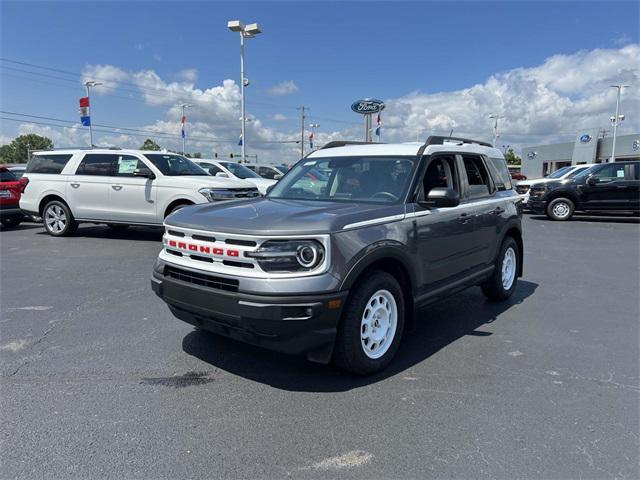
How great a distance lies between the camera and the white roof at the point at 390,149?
461cm

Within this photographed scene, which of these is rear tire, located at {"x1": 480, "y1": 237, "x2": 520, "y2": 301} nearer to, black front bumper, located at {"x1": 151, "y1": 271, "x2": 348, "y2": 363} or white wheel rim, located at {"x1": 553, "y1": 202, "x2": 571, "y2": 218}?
black front bumper, located at {"x1": 151, "y1": 271, "x2": 348, "y2": 363}

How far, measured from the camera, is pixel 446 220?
4516mm

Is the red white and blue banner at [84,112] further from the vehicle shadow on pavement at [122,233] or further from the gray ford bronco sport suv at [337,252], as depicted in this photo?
the gray ford bronco sport suv at [337,252]

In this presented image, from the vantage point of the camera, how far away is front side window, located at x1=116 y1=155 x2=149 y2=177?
33.7 ft

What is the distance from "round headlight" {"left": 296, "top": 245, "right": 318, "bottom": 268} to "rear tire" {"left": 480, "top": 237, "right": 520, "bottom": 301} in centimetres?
326

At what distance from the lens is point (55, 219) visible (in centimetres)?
1107

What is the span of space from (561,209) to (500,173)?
36.2 ft

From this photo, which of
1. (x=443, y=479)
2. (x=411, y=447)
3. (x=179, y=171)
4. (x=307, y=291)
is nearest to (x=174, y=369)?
(x=307, y=291)

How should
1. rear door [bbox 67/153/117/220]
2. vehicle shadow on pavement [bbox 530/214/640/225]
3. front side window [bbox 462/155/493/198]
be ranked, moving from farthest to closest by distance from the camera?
vehicle shadow on pavement [bbox 530/214/640/225]
rear door [bbox 67/153/117/220]
front side window [bbox 462/155/493/198]

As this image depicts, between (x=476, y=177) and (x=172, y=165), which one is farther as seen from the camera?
(x=172, y=165)

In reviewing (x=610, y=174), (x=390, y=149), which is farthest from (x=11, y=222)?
(x=610, y=174)

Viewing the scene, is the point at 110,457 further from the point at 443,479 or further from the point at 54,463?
the point at 443,479

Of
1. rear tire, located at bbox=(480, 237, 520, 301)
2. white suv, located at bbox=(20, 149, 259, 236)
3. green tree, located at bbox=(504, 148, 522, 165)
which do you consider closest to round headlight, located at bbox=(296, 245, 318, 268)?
rear tire, located at bbox=(480, 237, 520, 301)

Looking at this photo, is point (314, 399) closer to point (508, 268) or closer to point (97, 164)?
point (508, 268)
